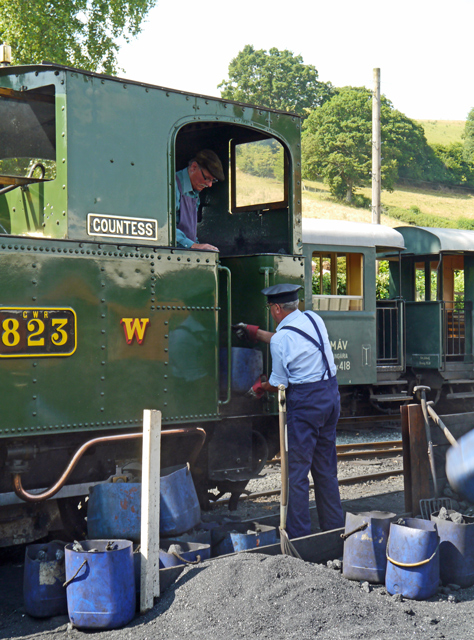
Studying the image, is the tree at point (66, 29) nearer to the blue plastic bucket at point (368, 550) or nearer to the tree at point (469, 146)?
the blue plastic bucket at point (368, 550)

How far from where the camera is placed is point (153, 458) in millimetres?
3922

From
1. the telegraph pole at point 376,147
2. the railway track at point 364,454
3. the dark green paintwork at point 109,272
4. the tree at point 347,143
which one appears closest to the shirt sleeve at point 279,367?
the dark green paintwork at point 109,272

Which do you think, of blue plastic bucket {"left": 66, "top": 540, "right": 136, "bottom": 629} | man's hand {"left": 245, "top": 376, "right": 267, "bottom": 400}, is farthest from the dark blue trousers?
blue plastic bucket {"left": 66, "top": 540, "right": 136, "bottom": 629}

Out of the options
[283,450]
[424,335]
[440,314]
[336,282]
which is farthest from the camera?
[424,335]

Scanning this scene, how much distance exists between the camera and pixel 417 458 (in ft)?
18.2

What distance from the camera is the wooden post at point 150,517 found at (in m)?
3.88

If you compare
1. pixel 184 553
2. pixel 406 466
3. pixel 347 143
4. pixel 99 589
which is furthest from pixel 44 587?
pixel 347 143

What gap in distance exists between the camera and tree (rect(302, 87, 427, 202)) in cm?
6456

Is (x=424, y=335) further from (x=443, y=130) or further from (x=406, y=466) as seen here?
(x=443, y=130)

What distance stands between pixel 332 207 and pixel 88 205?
183 feet

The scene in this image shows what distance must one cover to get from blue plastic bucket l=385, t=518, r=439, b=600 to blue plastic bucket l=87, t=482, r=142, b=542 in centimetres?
168

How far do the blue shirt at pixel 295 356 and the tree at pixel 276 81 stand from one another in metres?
71.6

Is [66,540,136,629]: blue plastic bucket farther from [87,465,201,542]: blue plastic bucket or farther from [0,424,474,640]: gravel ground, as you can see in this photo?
[87,465,201,542]: blue plastic bucket

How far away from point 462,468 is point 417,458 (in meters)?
0.46
